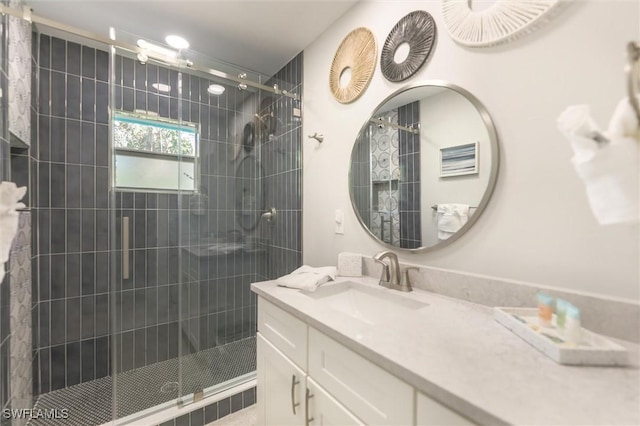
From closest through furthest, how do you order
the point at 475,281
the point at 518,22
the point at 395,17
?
the point at 518,22
the point at 475,281
the point at 395,17

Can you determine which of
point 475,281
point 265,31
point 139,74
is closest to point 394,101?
point 475,281

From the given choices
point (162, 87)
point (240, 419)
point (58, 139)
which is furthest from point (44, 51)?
point (240, 419)

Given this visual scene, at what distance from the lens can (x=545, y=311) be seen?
2.43 ft

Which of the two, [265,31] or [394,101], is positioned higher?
[265,31]

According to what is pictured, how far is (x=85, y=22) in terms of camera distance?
173 cm

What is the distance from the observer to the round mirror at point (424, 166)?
1057 millimetres

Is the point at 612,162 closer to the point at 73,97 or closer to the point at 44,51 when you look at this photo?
the point at 73,97

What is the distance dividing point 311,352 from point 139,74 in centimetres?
199

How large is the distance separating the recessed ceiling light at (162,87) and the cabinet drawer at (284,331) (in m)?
1.55

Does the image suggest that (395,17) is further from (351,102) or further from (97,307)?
(97,307)

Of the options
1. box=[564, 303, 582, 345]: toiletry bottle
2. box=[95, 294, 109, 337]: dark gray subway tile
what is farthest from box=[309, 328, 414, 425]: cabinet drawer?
box=[95, 294, 109, 337]: dark gray subway tile

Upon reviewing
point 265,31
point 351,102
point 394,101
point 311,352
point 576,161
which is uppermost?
point 265,31

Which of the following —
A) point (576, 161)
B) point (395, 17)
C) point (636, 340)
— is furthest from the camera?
point (395, 17)

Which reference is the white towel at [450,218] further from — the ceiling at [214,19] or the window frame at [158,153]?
the window frame at [158,153]
